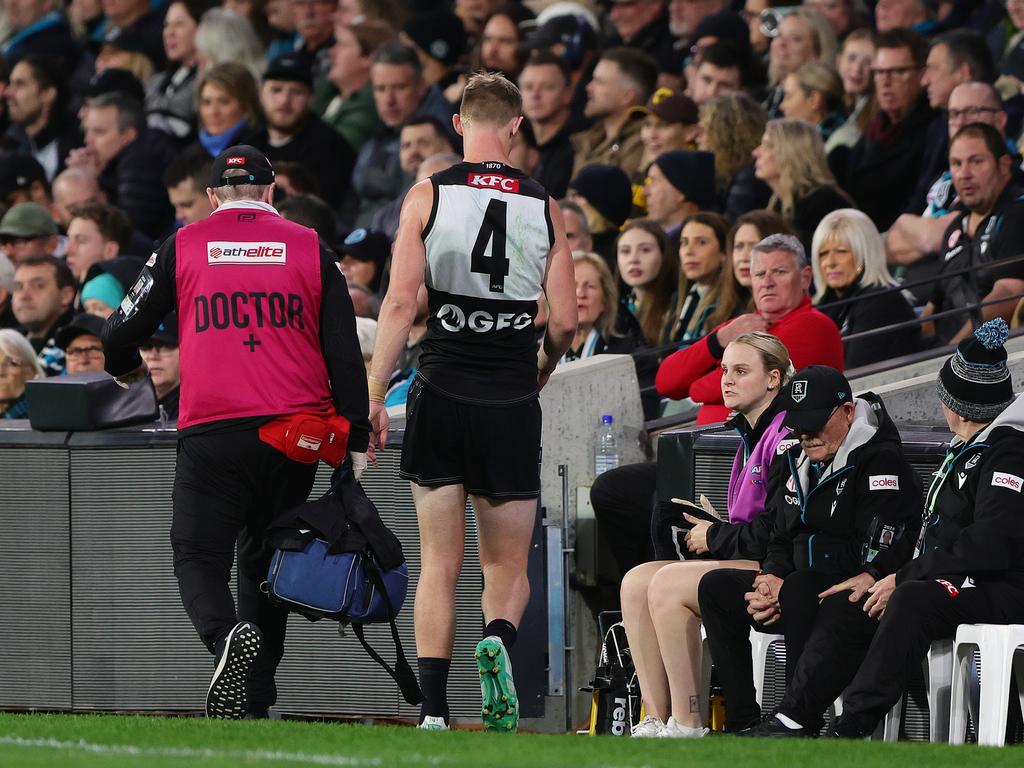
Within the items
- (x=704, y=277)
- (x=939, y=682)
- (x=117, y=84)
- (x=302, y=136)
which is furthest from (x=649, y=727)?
(x=117, y=84)

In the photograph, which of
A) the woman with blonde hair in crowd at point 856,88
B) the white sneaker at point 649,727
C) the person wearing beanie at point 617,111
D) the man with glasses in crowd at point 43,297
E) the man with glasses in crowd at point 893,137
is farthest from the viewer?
the person wearing beanie at point 617,111

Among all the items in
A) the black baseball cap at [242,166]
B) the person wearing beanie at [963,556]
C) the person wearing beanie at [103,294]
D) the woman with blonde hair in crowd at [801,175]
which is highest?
the woman with blonde hair in crowd at [801,175]

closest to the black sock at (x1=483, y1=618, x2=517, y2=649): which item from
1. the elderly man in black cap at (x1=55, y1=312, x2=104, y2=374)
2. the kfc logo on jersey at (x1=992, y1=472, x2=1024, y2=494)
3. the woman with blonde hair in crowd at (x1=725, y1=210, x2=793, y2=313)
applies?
the kfc logo on jersey at (x1=992, y1=472, x2=1024, y2=494)

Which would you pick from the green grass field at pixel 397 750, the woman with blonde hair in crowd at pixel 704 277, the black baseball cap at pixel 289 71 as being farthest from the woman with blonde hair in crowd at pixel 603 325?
the black baseball cap at pixel 289 71

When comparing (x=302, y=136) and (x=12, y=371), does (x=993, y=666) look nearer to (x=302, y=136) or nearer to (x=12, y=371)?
(x=12, y=371)

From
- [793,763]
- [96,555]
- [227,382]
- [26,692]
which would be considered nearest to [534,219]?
[227,382]

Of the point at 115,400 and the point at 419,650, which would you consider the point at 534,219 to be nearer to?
the point at 419,650

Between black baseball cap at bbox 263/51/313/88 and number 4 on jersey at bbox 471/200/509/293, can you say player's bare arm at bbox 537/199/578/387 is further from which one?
black baseball cap at bbox 263/51/313/88

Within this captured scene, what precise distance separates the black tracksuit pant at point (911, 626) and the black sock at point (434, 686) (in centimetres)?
151

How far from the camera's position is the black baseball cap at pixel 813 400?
308 inches

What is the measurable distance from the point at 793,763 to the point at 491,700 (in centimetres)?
155

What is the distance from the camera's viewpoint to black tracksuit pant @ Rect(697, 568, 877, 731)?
7.50 m

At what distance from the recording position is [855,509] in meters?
7.84

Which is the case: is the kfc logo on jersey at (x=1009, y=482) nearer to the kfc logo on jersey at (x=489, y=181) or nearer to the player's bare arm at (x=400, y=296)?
the kfc logo on jersey at (x=489, y=181)
